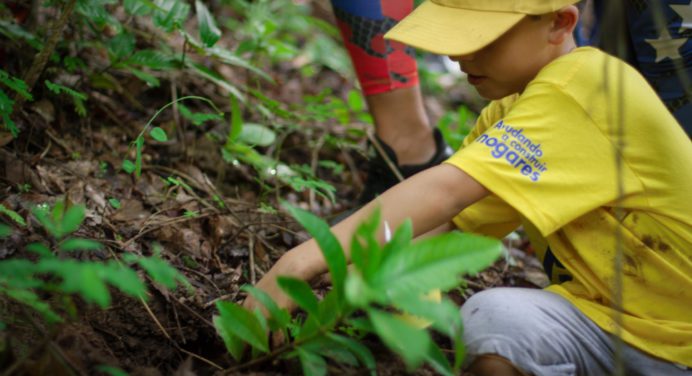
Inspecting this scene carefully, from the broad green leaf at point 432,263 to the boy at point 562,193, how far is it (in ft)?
1.40

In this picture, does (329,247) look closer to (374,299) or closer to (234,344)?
(374,299)

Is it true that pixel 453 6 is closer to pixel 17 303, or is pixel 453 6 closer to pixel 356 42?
pixel 356 42

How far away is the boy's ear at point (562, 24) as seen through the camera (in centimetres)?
178

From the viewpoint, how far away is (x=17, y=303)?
→ 1477 mm

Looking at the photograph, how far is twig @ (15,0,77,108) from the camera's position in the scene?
205 cm

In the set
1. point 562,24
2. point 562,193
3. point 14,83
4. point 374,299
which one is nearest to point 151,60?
point 14,83

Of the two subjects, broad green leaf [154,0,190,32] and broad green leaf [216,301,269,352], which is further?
broad green leaf [154,0,190,32]

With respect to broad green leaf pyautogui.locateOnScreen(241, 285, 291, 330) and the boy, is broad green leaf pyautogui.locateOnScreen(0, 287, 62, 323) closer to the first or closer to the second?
broad green leaf pyautogui.locateOnScreen(241, 285, 291, 330)

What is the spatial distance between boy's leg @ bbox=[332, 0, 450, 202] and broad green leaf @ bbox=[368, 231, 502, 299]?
4.90 ft

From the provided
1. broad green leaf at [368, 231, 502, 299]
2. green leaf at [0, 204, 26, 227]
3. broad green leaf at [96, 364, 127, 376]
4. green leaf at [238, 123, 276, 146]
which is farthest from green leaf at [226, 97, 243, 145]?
broad green leaf at [368, 231, 502, 299]

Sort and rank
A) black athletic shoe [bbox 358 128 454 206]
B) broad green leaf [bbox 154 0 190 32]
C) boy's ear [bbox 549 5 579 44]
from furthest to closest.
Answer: black athletic shoe [bbox 358 128 454 206] < broad green leaf [bbox 154 0 190 32] < boy's ear [bbox 549 5 579 44]

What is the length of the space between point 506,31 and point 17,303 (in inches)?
51.3

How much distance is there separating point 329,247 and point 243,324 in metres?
0.27

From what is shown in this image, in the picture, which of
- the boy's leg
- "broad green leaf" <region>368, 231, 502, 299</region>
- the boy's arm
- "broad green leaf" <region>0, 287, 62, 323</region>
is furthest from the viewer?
the boy's leg
